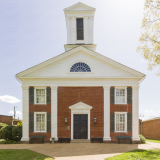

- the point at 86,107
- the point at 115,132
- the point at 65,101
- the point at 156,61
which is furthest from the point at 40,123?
the point at 156,61

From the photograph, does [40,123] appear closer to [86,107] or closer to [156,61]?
[86,107]

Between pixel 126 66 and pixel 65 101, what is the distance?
22.6ft

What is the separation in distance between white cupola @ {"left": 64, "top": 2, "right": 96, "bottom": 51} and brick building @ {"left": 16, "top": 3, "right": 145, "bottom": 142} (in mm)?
3263

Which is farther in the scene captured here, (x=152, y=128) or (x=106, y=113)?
(x=152, y=128)

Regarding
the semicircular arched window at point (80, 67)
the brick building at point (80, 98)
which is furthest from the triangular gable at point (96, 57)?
the semicircular arched window at point (80, 67)

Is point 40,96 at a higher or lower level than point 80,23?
lower

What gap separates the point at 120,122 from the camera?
16406 millimetres

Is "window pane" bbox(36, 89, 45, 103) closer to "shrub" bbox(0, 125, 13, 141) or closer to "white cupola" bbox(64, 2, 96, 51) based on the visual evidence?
"shrub" bbox(0, 125, 13, 141)

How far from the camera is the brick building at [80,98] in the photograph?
16266mm

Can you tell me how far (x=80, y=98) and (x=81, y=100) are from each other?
22 cm

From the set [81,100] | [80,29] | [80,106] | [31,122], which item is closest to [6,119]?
[31,122]

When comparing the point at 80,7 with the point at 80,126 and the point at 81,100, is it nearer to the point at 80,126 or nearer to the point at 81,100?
the point at 81,100

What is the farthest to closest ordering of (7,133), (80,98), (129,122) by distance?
(7,133), (80,98), (129,122)

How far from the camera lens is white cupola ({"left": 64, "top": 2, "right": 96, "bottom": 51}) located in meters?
19.8
